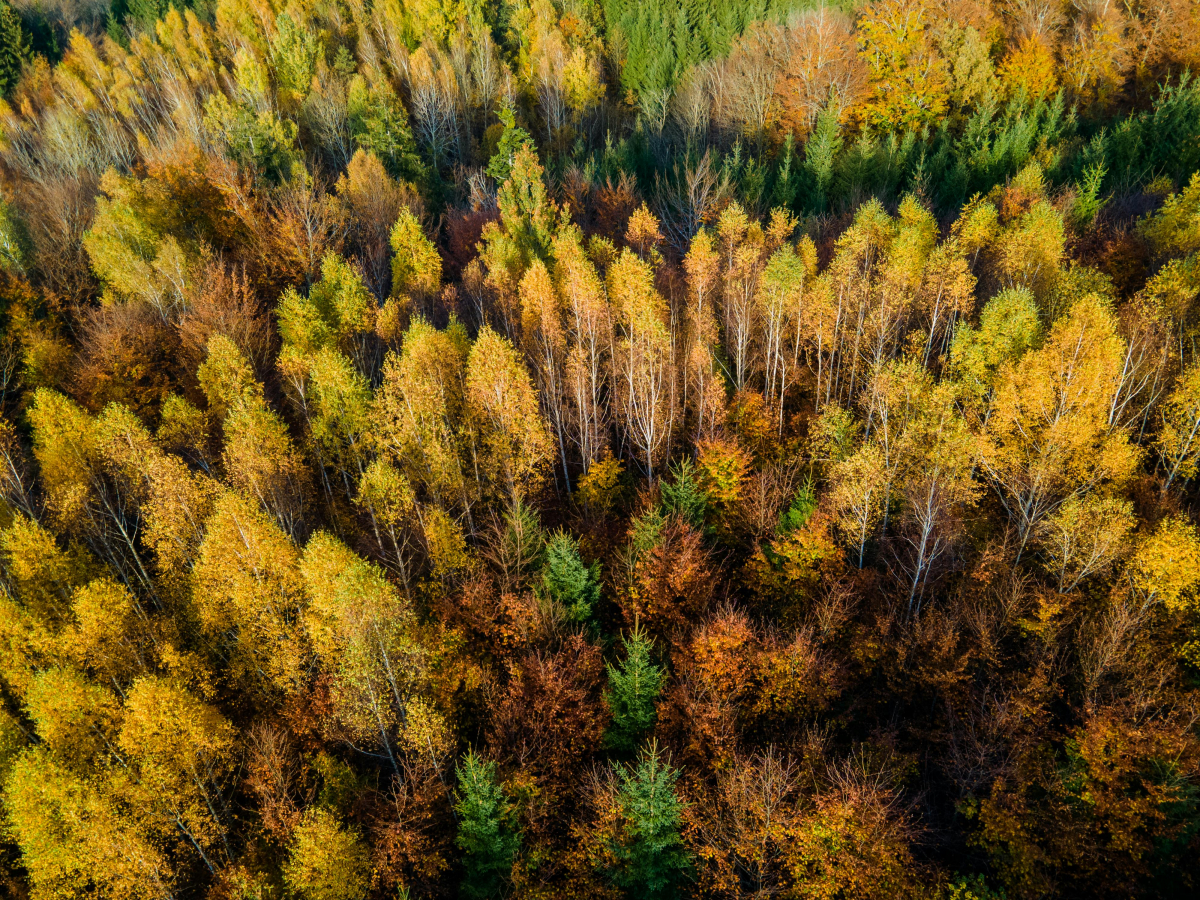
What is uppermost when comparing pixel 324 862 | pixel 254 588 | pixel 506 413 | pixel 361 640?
pixel 506 413

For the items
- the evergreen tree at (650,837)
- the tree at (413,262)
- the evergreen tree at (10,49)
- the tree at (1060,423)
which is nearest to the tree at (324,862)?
the evergreen tree at (650,837)

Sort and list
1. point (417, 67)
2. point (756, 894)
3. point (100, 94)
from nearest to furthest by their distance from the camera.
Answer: point (756, 894) < point (417, 67) < point (100, 94)

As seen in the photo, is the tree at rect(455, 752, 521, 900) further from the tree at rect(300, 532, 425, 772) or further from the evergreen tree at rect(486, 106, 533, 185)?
the evergreen tree at rect(486, 106, 533, 185)

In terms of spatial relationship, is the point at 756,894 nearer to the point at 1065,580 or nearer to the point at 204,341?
the point at 1065,580

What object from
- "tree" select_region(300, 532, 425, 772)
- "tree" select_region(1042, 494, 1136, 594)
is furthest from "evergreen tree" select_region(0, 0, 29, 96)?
"tree" select_region(1042, 494, 1136, 594)

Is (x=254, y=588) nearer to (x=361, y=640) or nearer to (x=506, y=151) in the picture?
(x=361, y=640)

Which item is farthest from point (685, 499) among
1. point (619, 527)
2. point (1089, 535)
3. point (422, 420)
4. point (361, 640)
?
point (1089, 535)

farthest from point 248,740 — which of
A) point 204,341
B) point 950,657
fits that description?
point 950,657

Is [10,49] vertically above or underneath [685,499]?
above
